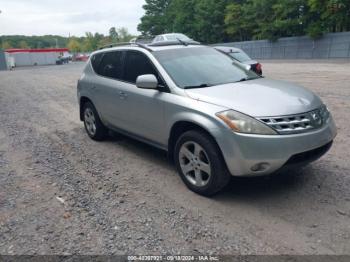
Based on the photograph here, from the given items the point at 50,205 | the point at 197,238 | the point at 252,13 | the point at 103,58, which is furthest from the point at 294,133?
the point at 252,13

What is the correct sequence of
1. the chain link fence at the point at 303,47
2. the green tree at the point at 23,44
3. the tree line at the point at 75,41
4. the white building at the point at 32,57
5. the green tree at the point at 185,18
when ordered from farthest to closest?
the green tree at the point at 23,44
the tree line at the point at 75,41
the white building at the point at 32,57
the green tree at the point at 185,18
the chain link fence at the point at 303,47

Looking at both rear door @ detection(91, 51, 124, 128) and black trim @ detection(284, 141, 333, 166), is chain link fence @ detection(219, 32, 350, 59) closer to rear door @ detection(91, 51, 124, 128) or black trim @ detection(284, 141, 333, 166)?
rear door @ detection(91, 51, 124, 128)

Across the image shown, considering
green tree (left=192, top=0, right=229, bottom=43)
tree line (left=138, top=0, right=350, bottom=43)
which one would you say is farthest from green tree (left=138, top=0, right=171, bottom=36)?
green tree (left=192, top=0, right=229, bottom=43)

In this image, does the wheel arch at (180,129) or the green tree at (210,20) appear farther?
the green tree at (210,20)

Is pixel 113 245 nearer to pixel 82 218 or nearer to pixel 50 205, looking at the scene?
pixel 82 218

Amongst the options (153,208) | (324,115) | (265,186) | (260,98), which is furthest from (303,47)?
(153,208)

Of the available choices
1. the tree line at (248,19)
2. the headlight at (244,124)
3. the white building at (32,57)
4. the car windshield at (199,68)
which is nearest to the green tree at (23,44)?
the white building at (32,57)

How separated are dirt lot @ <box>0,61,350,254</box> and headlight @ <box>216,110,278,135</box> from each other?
2.83 feet

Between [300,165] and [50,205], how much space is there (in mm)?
2866

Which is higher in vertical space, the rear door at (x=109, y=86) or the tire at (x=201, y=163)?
the rear door at (x=109, y=86)

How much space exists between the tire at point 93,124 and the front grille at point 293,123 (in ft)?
11.8

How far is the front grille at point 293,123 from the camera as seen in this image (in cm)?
344

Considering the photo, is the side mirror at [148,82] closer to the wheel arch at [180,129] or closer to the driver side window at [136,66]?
the driver side window at [136,66]

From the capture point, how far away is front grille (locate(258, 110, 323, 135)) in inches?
135
